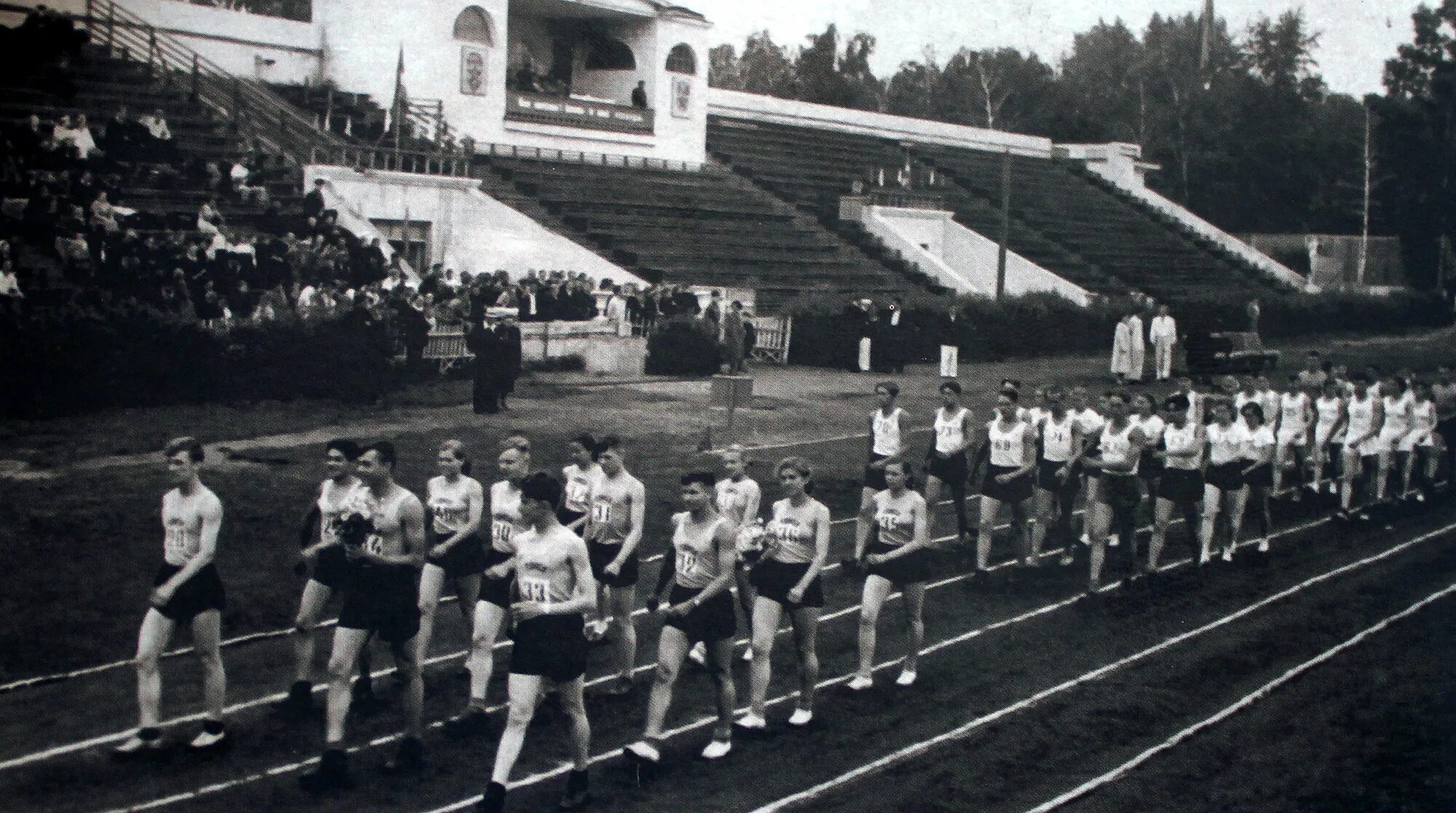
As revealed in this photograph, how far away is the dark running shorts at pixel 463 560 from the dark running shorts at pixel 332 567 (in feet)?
3.11

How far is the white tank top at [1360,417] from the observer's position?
19.5m

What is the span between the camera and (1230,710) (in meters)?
10.8

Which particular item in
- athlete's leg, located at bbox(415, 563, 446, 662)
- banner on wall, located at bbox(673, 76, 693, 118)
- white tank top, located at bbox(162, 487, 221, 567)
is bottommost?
athlete's leg, located at bbox(415, 563, 446, 662)

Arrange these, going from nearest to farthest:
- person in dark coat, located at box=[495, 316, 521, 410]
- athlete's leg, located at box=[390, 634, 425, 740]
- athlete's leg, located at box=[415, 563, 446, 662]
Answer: athlete's leg, located at box=[390, 634, 425, 740] → athlete's leg, located at box=[415, 563, 446, 662] → person in dark coat, located at box=[495, 316, 521, 410]

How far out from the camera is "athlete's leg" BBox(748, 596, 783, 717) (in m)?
9.75

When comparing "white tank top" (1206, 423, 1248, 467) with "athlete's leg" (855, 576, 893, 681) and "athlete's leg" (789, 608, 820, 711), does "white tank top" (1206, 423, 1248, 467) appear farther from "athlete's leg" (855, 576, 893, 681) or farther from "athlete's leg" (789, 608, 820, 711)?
"athlete's leg" (789, 608, 820, 711)

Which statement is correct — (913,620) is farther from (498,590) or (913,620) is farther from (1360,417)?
(1360,417)

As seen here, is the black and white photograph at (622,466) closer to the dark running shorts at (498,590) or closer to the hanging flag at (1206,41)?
the dark running shorts at (498,590)

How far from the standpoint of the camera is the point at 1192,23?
252ft

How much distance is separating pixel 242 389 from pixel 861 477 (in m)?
8.89

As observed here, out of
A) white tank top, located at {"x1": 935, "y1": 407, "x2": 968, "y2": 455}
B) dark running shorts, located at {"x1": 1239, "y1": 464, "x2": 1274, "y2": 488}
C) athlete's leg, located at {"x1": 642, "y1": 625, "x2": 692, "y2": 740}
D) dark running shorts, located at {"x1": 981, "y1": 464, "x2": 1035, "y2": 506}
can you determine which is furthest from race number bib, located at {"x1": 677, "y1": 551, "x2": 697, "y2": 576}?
dark running shorts, located at {"x1": 1239, "y1": 464, "x2": 1274, "y2": 488}

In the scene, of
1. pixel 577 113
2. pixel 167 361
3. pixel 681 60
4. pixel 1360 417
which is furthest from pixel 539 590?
pixel 681 60

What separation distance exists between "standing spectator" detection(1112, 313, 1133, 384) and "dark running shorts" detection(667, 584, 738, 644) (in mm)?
24510

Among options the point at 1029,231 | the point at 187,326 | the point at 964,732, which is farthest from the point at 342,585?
the point at 1029,231
